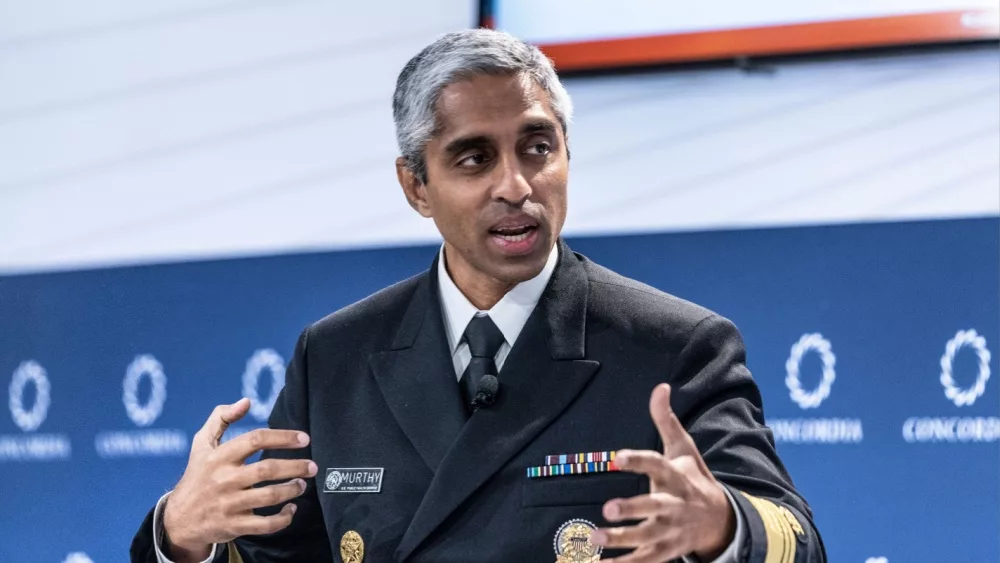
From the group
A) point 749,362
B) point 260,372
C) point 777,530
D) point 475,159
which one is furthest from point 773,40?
point 777,530

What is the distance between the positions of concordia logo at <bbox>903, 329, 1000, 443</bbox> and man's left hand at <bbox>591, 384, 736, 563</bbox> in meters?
0.93

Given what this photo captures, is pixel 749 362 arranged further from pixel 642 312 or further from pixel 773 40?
pixel 773 40

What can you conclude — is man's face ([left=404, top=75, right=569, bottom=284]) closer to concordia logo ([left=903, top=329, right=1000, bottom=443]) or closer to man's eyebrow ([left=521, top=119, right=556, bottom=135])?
man's eyebrow ([left=521, top=119, right=556, bottom=135])

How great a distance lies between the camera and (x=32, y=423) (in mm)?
3238

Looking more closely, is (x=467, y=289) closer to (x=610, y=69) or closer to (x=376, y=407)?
(x=376, y=407)

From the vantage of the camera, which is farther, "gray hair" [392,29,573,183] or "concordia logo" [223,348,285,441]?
"concordia logo" [223,348,285,441]

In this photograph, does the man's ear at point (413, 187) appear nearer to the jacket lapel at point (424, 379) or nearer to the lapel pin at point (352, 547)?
the jacket lapel at point (424, 379)

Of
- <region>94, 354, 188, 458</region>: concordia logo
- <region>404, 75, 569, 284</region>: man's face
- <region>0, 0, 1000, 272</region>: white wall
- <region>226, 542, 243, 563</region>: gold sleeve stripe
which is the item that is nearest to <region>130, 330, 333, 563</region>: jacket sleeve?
<region>226, 542, 243, 563</region>: gold sleeve stripe

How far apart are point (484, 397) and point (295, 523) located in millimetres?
413

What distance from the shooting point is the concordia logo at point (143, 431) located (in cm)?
308

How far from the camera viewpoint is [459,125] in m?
2.01

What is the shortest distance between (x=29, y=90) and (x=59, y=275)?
771 mm

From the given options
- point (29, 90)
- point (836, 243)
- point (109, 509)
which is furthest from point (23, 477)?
point (836, 243)

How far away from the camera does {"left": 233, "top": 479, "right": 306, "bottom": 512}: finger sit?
5.88 ft
